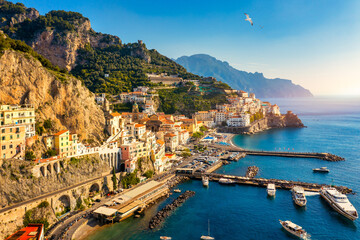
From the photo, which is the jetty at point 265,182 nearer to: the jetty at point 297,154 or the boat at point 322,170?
the boat at point 322,170

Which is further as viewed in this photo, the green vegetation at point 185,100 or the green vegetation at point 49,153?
the green vegetation at point 185,100

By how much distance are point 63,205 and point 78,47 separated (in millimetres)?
78750

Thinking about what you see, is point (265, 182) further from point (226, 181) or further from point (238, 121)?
point (238, 121)

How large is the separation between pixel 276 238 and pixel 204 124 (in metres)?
60.9

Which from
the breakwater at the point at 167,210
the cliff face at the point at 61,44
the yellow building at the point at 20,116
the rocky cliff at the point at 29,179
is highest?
the cliff face at the point at 61,44

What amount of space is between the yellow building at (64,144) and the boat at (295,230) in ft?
87.4

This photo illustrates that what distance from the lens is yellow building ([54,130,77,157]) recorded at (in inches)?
1208

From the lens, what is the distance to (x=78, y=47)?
92.7 m

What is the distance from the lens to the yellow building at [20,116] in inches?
1072

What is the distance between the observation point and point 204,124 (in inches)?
3324

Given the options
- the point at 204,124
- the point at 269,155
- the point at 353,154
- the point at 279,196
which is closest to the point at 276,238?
the point at 279,196

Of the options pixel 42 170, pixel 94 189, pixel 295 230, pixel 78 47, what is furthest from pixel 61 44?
pixel 295 230

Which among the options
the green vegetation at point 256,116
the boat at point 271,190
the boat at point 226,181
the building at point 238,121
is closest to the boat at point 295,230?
the boat at point 271,190

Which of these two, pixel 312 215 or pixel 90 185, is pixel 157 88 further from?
pixel 312 215
